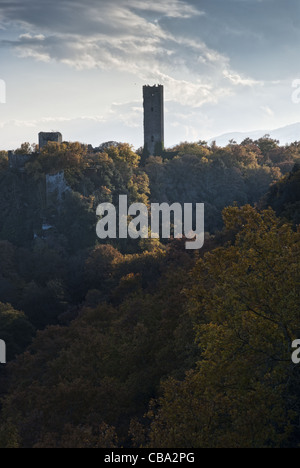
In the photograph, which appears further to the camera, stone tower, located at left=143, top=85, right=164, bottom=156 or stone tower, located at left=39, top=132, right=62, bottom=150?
stone tower, located at left=143, top=85, right=164, bottom=156

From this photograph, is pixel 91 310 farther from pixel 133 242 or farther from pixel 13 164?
pixel 13 164

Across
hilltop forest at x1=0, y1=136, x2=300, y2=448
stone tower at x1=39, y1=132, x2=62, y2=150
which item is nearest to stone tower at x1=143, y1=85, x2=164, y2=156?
hilltop forest at x1=0, y1=136, x2=300, y2=448

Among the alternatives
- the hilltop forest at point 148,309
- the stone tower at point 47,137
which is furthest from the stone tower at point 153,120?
the stone tower at point 47,137

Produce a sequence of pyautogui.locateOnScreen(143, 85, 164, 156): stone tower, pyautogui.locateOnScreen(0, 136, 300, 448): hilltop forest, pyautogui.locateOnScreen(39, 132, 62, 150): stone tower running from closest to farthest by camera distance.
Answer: pyautogui.locateOnScreen(0, 136, 300, 448): hilltop forest, pyautogui.locateOnScreen(39, 132, 62, 150): stone tower, pyautogui.locateOnScreen(143, 85, 164, 156): stone tower

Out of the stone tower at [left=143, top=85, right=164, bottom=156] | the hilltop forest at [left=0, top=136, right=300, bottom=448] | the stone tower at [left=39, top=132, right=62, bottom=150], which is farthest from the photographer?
the stone tower at [left=143, top=85, right=164, bottom=156]

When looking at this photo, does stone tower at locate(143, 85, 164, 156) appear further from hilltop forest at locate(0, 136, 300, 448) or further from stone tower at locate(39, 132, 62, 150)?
stone tower at locate(39, 132, 62, 150)

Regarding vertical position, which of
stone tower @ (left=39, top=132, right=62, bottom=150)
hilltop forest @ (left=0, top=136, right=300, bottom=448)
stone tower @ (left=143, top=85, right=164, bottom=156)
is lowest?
hilltop forest @ (left=0, top=136, right=300, bottom=448)

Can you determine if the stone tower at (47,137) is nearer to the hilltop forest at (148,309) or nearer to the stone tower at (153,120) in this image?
the hilltop forest at (148,309)

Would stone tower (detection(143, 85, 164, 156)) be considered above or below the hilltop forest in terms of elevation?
above

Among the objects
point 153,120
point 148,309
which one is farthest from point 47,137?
point 148,309

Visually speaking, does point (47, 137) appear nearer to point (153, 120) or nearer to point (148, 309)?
point (153, 120)

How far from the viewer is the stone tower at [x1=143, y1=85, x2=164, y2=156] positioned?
302 feet

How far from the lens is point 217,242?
4056cm

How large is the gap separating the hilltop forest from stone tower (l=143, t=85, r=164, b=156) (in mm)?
3908
